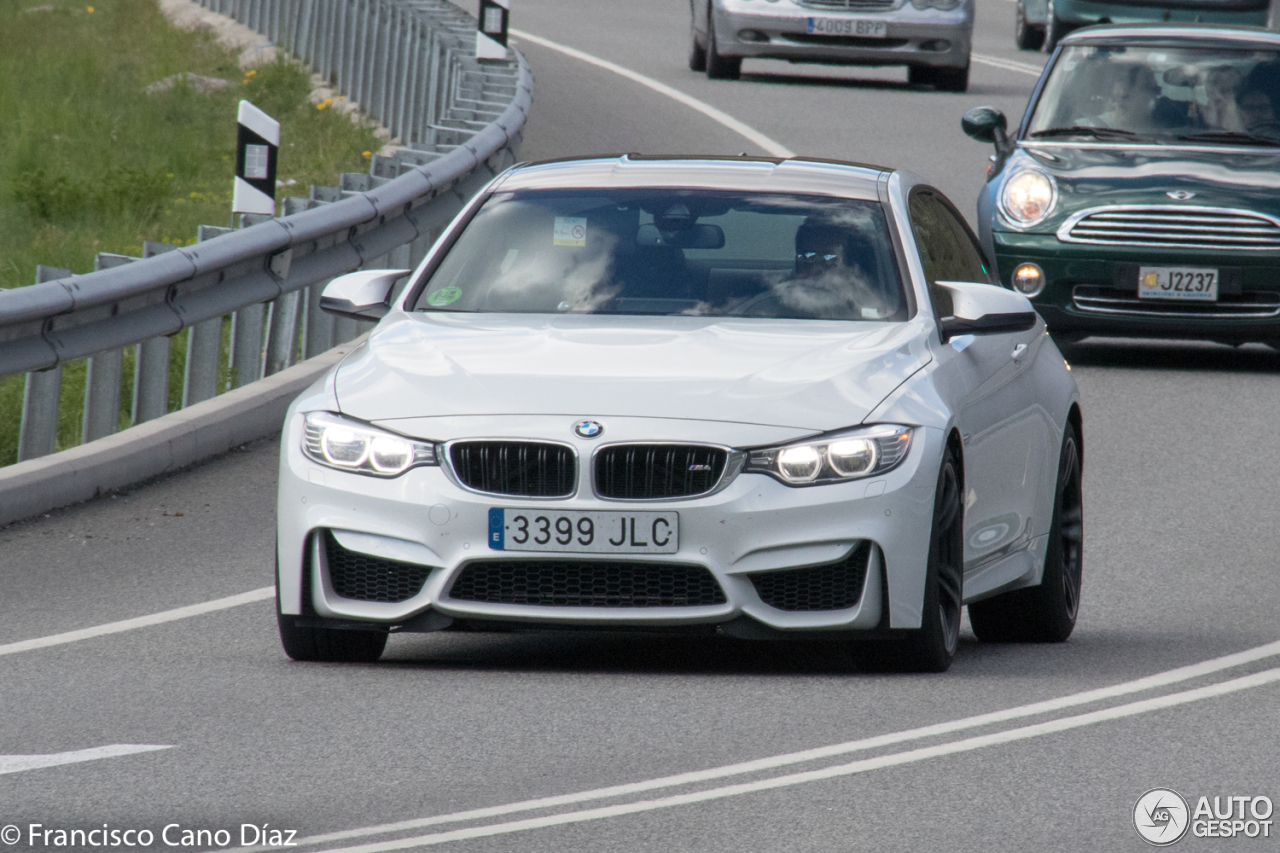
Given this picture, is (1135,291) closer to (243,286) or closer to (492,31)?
(243,286)

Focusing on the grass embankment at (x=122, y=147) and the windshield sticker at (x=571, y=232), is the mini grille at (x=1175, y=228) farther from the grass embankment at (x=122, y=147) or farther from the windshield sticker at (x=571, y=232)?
the windshield sticker at (x=571, y=232)

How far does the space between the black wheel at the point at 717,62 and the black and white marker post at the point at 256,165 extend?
15.1m

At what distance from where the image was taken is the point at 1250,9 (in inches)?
1277

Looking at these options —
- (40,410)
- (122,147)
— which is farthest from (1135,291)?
(122,147)

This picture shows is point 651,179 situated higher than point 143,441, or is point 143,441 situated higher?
point 651,179

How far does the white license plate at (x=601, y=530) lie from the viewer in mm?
7188

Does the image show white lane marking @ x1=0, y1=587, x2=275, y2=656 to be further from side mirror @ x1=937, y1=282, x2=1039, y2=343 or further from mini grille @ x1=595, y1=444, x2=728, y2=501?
side mirror @ x1=937, y1=282, x2=1039, y2=343

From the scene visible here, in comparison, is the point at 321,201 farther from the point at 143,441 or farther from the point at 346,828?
the point at 346,828

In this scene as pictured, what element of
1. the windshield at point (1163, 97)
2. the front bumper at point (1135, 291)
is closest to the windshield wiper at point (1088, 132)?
the windshield at point (1163, 97)

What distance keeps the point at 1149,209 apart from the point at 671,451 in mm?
8462

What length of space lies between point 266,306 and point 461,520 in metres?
6.68

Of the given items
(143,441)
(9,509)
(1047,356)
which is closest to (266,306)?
(143,441)

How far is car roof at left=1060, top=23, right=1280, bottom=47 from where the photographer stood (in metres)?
16.3

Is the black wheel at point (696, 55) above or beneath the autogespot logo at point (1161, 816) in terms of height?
beneath
